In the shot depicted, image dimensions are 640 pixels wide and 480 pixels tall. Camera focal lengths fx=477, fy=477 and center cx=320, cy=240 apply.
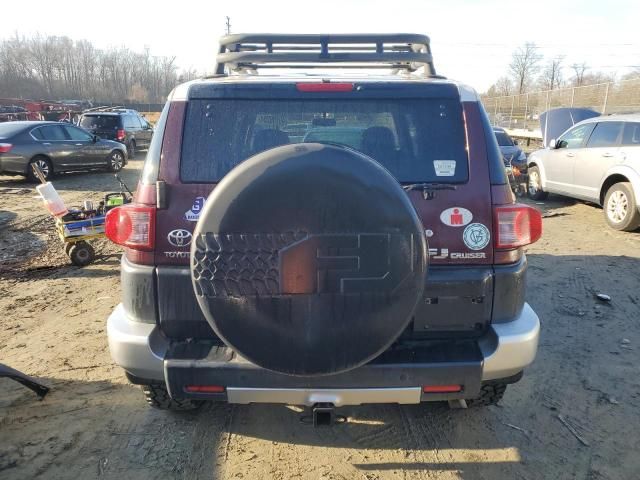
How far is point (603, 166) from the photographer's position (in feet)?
27.6

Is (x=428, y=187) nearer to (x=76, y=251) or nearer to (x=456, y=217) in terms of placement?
(x=456, y=217)

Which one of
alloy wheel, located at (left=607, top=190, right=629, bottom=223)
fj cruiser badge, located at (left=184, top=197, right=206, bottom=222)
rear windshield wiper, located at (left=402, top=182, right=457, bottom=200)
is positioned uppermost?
rear windshield wiper, located at (left=402, top=182, right=457, bottom=200)

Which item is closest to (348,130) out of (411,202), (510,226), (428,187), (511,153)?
(428,187)

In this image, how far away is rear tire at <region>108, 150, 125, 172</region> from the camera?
15.0 m

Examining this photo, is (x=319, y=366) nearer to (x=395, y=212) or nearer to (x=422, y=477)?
(x=395, y=212)

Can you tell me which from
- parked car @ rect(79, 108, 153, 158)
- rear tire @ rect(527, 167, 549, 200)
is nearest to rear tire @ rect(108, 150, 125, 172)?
parked car @ rect(79, 108, 153, 158)

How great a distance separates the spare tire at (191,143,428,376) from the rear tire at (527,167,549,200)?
33.2 ft

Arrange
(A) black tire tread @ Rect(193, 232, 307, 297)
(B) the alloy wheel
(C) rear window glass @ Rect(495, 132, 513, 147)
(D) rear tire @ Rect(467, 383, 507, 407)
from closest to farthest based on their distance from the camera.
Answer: (A) black tire tread @ Rect(193, 232, 307, 297)
(D) rear tire @ Rect(467, 383, 507, 407)
(B) the alloy wheel
(C) rear window glass @ Rect(495, 132, 513, 147)

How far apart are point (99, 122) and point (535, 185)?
15.6 meters

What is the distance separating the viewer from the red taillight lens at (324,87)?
7.86 feet

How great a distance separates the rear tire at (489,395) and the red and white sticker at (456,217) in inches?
39.4

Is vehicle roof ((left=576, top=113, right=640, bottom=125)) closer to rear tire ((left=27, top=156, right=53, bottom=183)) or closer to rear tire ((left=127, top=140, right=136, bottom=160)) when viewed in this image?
rear tire ((left=27, top=156, right=53, bottom=183))

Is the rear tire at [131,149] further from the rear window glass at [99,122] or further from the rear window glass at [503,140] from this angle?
the rear window glass at [503,140]

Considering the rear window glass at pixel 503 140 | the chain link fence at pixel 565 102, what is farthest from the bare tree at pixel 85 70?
the rear window glass at pixel 503 140
